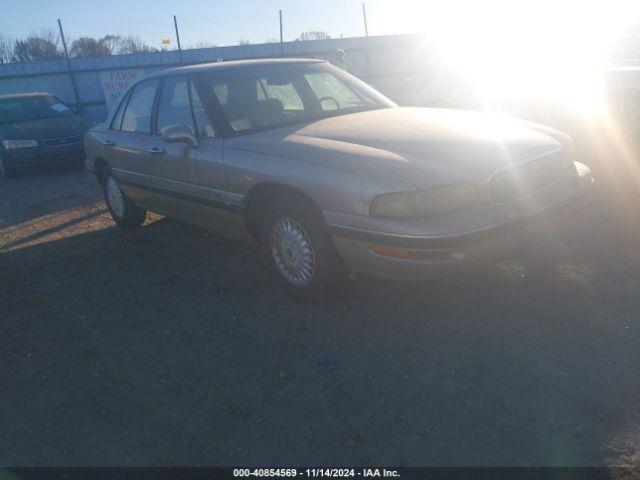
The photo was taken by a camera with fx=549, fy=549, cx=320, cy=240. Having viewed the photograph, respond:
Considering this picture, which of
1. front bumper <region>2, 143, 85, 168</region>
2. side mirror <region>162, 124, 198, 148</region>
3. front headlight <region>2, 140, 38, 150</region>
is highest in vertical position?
side mirror <region>162, 124, 198, 148</region>

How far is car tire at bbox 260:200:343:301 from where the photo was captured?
350cm

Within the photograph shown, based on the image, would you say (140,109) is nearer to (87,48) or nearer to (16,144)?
(16,144)

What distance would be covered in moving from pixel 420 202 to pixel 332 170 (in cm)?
58

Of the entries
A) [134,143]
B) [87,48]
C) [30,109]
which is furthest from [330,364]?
[87,48]

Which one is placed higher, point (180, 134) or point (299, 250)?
point (180, 134)

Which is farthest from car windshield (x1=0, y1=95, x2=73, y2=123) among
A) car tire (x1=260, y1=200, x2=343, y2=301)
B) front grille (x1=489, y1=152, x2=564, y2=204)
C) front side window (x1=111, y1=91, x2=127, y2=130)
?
front grille (x1=489, y1=152, x2=564, y2=204)

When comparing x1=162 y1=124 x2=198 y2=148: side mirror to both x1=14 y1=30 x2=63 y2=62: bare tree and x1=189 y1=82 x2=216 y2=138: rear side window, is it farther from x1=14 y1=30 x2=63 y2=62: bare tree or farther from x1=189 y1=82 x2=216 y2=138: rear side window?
x1=14 y1=30 x2=63 y2=62: bare tree

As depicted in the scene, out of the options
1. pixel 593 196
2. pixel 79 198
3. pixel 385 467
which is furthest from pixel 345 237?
pixel 79 198

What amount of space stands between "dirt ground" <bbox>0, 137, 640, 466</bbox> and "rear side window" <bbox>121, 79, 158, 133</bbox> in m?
1.31

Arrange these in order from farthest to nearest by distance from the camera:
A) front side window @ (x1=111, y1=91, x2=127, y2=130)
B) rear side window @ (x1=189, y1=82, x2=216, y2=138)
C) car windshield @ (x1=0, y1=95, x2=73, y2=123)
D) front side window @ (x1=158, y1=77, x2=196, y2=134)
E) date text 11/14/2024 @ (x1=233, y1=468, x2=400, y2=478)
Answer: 1. car windshield @ (x1=0, y1=95, x2=73, y2=123)
2. front side window @ (x1=111, y1=91, x2=127, y2=130)
3. front side window @ (x1=158, y1=77, x2=196, y2=134)
4. rear side window @ (x1=189, y1=82, x2=216, y2=138)
5. date text 11/14/2024 @ (x1=233, y1=468, x2=400, y2=478)

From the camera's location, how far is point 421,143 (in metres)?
3.44

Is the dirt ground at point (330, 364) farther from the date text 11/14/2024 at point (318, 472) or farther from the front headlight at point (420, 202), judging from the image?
the front headlight at point (420, 202)

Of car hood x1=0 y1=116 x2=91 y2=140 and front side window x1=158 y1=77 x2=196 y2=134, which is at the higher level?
front side window x1=158 y1=77 x2=196 y2=134

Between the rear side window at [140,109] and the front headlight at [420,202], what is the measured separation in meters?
2.73
